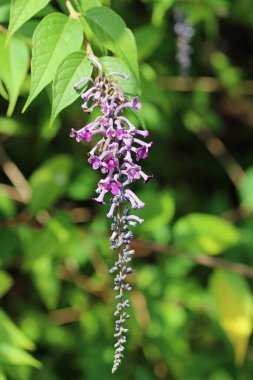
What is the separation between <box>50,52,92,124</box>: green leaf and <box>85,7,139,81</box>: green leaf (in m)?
0.13

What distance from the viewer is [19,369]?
10.8ft

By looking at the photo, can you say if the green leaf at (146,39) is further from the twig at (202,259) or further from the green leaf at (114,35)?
the green leaf at (114,35)

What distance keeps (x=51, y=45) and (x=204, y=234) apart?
233 centimetres

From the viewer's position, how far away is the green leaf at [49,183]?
3744mm

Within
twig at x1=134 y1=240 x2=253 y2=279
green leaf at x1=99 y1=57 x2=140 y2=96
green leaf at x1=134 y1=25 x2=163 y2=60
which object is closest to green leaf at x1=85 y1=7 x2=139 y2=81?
green leaf at x1=99 y1=57 x2=140 y2=96

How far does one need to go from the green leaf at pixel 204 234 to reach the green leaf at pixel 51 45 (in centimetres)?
224

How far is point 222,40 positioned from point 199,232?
282 cm

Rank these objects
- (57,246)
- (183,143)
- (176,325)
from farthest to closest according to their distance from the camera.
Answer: (183,143), (176,325), (57,246)

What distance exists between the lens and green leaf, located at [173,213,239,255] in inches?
161

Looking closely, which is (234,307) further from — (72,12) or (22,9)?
(22,9)

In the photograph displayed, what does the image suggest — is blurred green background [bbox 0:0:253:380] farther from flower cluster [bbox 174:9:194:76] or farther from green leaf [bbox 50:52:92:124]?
green leaf [bbox 50:52:92:124]

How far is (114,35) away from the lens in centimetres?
221

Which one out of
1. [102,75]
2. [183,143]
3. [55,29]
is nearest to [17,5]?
[55,29]

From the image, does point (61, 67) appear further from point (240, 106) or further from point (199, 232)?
point (240, 106)
